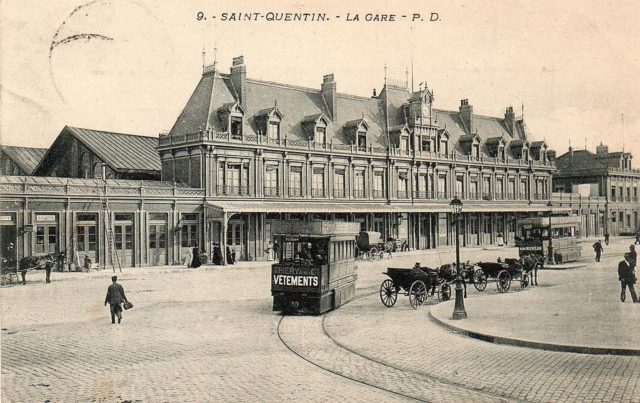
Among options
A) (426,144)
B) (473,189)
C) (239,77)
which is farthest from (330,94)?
(473,189)

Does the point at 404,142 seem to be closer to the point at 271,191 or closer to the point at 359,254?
the point at 359,254

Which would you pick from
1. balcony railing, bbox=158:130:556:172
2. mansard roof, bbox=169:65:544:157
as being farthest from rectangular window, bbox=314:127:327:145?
mansard roof, bbox=169:65:544:157

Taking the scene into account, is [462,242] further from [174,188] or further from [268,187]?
[174,188]

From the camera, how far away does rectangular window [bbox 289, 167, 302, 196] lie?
128 ft

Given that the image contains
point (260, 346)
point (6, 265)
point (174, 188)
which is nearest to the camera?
point (260, 346)

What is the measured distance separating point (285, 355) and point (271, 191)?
2709 centimetres

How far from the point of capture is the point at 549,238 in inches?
1203

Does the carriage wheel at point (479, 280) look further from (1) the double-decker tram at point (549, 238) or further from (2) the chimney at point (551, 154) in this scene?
(2) the chimney at point (551, 154)

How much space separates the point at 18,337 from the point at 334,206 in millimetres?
28200

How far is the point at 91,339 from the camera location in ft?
41.5

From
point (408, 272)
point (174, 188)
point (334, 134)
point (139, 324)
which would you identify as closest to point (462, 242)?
point (334, 134)

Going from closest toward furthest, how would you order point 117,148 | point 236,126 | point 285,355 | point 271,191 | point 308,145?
point 285,355
point 236,126
point 271,191
point 117,148
point 308,145

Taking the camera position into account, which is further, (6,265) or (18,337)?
(6,265)

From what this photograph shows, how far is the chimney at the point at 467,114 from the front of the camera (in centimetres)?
5500
